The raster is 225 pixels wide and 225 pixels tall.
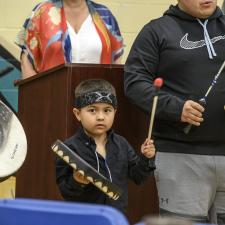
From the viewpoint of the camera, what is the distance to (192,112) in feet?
9.93

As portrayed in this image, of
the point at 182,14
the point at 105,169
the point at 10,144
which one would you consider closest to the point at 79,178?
the point at 105,169

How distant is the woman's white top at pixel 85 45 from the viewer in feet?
12.1

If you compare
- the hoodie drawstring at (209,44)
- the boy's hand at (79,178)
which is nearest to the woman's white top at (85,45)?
the hoodie drawstring at (209,44)

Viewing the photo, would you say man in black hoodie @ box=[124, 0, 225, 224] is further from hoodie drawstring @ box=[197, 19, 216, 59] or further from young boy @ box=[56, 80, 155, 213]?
young boy @ box=[56, 80, 155, 213]

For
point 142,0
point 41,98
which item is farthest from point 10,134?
point 142,0

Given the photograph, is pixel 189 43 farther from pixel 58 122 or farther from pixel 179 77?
pixel 58 122

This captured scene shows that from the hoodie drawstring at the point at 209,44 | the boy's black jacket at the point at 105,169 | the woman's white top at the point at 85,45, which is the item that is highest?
the hoodie drawstring at the point at 209,44

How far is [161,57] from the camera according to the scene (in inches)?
127

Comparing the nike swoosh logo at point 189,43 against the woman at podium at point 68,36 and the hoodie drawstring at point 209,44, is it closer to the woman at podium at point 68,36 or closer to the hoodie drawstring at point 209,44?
the hoodie drawstring at point 209,44

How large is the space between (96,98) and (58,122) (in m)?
0.41

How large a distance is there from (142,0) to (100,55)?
6.42 ft

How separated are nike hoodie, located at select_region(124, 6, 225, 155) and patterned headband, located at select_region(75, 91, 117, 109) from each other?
5.8 inches

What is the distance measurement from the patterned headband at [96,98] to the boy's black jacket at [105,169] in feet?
0.40

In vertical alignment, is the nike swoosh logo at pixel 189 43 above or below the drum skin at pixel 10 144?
above
